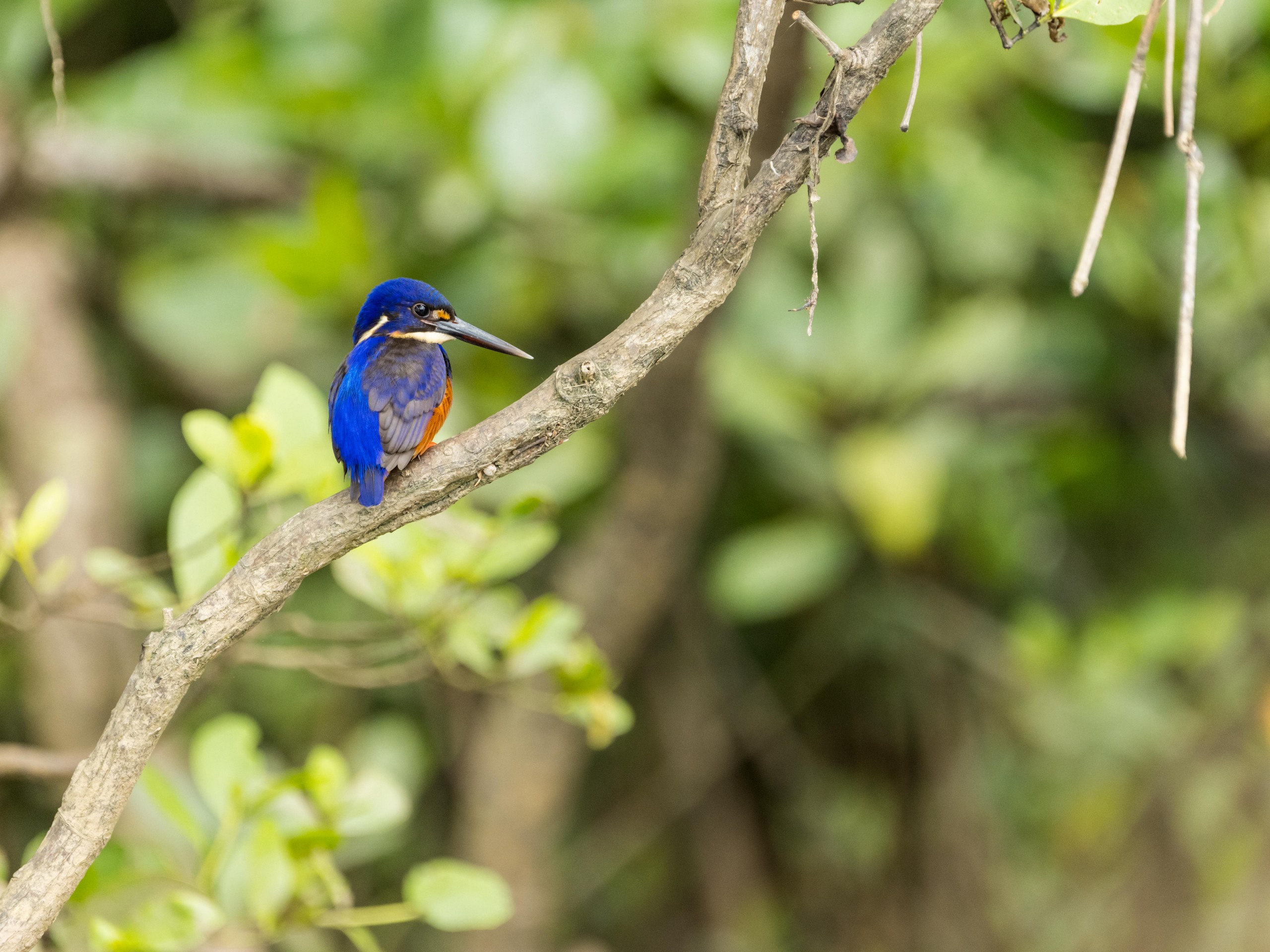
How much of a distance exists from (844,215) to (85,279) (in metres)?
2.19

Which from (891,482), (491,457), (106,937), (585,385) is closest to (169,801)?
(106,937)

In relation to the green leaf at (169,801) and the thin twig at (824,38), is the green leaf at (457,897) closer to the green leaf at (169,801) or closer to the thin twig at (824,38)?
the green leaf at (169,801)

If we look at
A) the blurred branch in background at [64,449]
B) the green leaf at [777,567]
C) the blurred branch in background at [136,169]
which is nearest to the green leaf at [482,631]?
the green leaf at [777,567]

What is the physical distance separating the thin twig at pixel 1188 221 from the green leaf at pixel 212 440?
3.42ft

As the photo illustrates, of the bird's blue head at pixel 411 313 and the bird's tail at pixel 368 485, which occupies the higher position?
the bird's blue head at pixel 411 313

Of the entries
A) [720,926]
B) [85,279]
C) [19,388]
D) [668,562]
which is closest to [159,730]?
[668,562]

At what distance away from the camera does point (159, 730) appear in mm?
980

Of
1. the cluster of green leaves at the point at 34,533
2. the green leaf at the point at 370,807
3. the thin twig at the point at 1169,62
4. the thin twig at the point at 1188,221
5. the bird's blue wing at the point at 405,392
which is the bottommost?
the green leaf at the point at 370,807

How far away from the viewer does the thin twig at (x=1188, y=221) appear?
2.75ft

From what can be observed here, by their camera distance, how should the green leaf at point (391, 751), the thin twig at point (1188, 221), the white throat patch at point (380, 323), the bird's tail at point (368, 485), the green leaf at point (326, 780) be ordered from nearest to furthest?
the thin twig at point (1188, 221) < the bird's tail at point (368, 485) < the green leaf at point (326, 780) < the white throat patch at point (380, 323) < the green leaf at point (391, 751)

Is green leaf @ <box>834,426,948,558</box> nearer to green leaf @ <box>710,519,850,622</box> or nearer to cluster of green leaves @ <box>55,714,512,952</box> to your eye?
green leaf @ <box>710,519,850,622</box>

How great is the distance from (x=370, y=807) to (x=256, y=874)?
162 millimetres

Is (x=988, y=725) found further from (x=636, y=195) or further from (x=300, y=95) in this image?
(x=300, y=95)

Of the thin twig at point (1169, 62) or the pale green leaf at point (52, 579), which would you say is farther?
the pale green leaf at point (52, 579)
